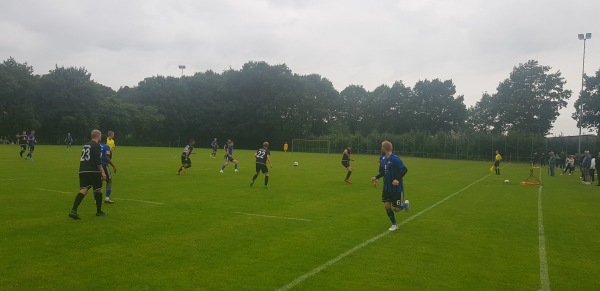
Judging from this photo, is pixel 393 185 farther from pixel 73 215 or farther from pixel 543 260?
pixel 73 215

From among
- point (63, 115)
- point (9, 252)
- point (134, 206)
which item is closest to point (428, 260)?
point (9, 252)

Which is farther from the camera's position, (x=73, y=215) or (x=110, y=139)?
(x=110, y=139)

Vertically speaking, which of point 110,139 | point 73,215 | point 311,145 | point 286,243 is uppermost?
point 311,145

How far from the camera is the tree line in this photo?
65688mm

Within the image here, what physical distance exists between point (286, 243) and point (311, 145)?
2601 inches

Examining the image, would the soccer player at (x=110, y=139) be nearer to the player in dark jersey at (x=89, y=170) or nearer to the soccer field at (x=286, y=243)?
the soccer field at (x=286, y=243)

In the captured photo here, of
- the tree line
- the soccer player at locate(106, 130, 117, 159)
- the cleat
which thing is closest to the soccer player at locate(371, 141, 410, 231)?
the cleat

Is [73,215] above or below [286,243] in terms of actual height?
above

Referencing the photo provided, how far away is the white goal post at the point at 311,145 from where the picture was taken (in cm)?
7206

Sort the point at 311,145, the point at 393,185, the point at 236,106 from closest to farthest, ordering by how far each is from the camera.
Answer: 1. the point at 393,185
2. the point at 311,145
3. the point at 236,106

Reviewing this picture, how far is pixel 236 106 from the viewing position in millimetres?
79875

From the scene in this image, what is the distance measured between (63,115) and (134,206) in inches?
2455

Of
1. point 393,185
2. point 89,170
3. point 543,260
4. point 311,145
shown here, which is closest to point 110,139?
point 89,170

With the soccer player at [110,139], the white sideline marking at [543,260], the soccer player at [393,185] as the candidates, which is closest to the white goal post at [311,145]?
the soccer player at [110,139]
